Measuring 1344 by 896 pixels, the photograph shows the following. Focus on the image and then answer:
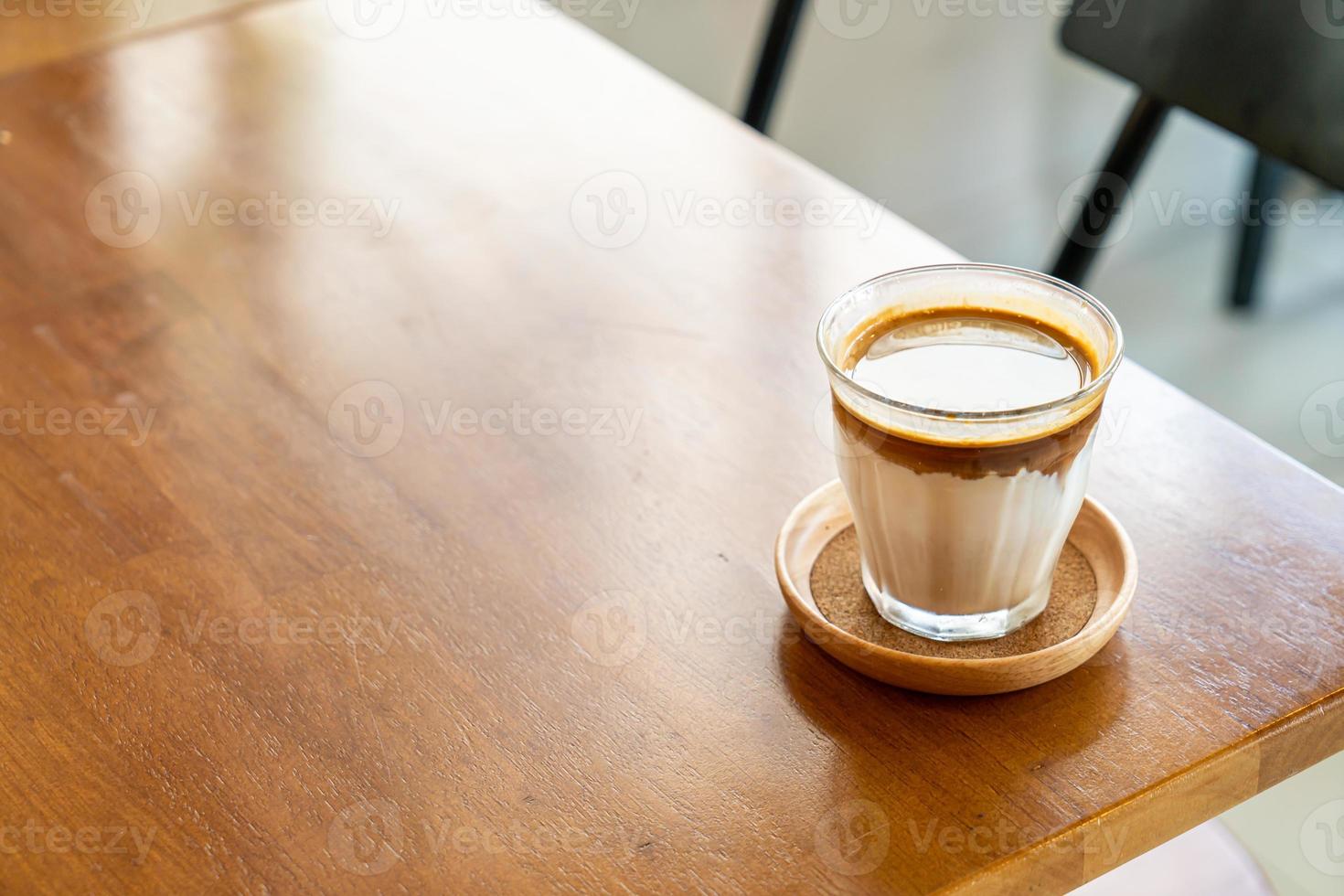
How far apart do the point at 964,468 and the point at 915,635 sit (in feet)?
0.29

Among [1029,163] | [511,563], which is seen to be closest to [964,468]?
[511,563]

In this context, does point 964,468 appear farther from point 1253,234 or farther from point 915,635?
point 1253,234

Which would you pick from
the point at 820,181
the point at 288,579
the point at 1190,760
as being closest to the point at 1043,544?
the point at 1190,760

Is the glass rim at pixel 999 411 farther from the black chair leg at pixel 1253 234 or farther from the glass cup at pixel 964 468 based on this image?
the black chair leg at pixel 1253 234

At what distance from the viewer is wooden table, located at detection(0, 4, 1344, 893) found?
494 millimetres

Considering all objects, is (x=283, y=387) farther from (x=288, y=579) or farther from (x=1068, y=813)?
(x=1068, y=813)

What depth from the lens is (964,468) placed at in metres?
0.51

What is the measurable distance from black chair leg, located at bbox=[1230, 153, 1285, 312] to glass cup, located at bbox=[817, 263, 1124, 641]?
5.46 ft

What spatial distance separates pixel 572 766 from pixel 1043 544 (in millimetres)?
203

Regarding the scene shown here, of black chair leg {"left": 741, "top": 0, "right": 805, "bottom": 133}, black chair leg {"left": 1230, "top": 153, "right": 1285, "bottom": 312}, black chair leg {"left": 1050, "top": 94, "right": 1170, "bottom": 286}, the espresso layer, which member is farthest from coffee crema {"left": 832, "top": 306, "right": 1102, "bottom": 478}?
black chair leg {"left": 1230, "top": 153, "right": 1285, "bottom": 312}

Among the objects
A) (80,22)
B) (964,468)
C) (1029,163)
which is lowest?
(1029,163)

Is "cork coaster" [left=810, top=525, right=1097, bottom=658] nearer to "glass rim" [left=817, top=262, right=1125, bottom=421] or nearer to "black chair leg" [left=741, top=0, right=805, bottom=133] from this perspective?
"glass rim" [left=817, top=262, right=1125, bottom=421]

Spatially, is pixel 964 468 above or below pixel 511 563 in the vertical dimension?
above

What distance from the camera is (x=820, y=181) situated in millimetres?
904
